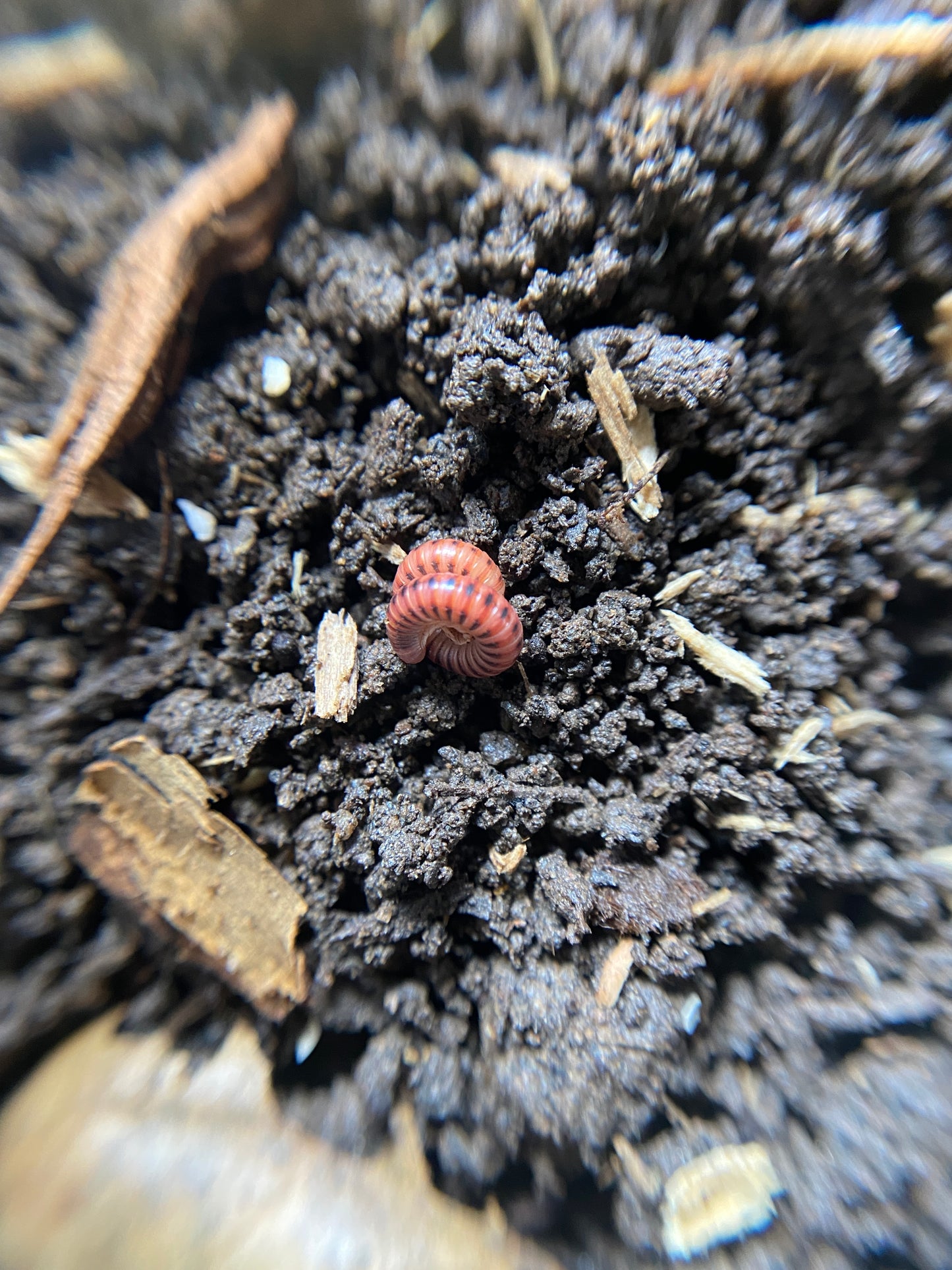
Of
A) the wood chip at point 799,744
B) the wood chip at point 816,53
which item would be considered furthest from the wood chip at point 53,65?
the wood chip at point 799,744

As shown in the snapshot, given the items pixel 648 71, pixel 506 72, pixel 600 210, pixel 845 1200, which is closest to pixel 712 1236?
pixel 845 1200

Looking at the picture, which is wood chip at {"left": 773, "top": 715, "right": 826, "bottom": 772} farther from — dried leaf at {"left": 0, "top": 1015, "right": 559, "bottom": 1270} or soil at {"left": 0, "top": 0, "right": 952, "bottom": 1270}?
dried leaf at {"left": 0, "top": 1015, "right": 559, "bottom": 1270}

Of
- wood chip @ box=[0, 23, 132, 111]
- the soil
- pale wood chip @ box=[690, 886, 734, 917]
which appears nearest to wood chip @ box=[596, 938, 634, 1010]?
the soil

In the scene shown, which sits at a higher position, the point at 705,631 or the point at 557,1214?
the point at 705,631

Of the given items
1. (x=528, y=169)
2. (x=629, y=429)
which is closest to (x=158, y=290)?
(x=528, y=169)

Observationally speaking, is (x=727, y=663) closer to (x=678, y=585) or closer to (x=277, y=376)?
(x=678, y=585)

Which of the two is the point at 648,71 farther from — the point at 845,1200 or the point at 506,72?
the point at 845,1200
